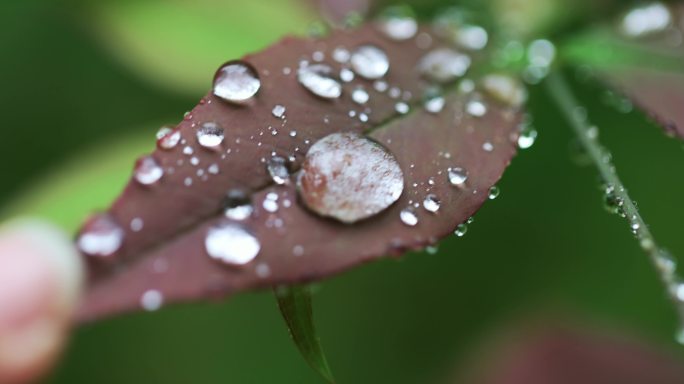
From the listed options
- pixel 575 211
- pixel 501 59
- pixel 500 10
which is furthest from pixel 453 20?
pixel 575 211

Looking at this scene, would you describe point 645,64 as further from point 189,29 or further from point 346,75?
point 189,29

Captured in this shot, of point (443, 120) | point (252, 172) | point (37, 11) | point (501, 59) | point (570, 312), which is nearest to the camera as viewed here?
point (252, 172)

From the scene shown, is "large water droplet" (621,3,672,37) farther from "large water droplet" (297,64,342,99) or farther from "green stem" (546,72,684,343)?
"large water droplet" (297,64,342,99)

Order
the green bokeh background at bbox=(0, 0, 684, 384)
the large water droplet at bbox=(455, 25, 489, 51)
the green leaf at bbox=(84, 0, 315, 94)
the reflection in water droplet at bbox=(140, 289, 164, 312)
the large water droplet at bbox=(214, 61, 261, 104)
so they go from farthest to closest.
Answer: the green bokeh background at bbox=(0, 0, 684, 384), the green leaf at bbox=(84, 0, 315, 94), the large water droplet at bbox=(455, 25, 489, 51), the large water droplet at bbox=(214, 61, 261, 104), the reflection in water droplet at bbox=(140, 289, 164, 312)

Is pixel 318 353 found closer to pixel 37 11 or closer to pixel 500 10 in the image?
pixel 500 10

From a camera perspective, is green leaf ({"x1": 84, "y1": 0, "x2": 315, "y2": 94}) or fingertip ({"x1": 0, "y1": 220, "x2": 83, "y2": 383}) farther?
green leaf ({"x1": 84, "y1": 0, "x2": 315, "y2": 94})

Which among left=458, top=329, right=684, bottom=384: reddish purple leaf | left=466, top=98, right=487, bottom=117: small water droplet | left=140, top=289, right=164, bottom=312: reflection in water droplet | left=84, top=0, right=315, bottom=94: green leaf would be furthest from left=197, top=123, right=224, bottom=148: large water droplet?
left=458, top=329, right=684, bottom=384: reddish purple leaf

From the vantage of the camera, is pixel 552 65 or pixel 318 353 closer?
pixel 318 353
